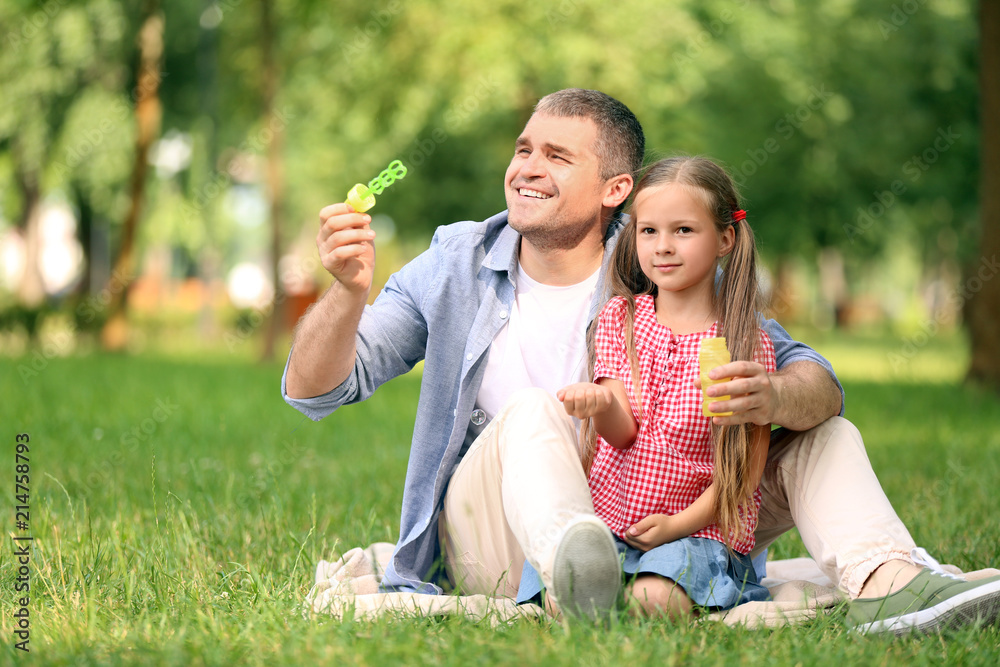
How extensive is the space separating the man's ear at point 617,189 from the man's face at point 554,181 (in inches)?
0.8

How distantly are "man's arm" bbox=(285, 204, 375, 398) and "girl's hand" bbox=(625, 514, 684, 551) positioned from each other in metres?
0.94

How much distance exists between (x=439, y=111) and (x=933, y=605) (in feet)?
49.2

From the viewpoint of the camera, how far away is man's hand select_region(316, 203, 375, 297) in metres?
2.74

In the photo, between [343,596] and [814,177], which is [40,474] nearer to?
[343,596]

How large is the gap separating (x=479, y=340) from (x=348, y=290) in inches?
20.6

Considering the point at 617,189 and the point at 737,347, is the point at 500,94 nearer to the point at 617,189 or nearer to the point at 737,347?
the point at 617,189

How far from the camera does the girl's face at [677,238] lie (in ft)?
9.50

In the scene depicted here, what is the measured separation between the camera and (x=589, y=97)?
10.9 ft

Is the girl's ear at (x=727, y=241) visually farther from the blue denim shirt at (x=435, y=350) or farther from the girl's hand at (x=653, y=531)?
the girl's hand at (x=653, y=531)

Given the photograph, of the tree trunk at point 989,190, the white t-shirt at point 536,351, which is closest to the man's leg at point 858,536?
the white t-shirt at point 536,351

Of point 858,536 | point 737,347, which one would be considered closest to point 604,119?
point 737,347

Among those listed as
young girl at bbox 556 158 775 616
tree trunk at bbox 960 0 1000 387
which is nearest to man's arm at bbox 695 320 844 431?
young girl at bbox 556 158 775 616

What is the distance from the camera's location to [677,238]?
291 centimetres

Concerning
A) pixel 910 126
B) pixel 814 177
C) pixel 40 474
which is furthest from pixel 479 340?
pixel 814 177
